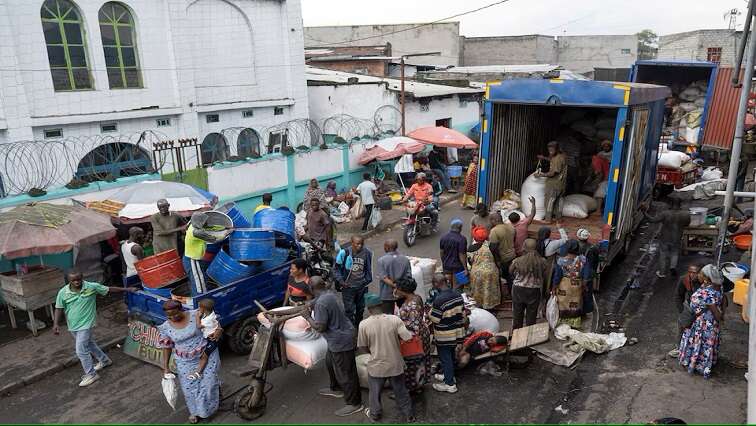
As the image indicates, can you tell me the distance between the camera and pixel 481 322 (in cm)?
685

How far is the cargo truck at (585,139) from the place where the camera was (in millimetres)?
7922

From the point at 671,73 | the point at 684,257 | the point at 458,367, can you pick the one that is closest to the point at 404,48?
the point at 671,73

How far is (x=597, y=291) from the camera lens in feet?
28.7

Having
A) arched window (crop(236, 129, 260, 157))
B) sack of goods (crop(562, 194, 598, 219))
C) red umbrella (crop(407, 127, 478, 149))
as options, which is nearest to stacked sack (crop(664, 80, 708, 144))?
red umbrella (crop(407, 127, 478, 149))

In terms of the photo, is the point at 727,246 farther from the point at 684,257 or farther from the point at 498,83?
the point at 498,83

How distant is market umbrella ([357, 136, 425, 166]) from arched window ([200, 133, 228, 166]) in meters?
4.19

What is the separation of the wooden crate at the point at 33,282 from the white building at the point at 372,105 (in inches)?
470

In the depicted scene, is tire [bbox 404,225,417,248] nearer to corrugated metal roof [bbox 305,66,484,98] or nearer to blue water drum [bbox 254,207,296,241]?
blue water drum [bbox 254,207,296,241]

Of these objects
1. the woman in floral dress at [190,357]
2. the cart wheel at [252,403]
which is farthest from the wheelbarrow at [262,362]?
the woman in floral dress at [190,357]

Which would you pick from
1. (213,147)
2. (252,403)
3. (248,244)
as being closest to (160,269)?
(248,244)

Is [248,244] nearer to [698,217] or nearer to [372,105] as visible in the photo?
[698,217]

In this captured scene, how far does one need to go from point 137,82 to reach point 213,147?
2.79 meters

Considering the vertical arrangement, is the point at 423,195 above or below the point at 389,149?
below

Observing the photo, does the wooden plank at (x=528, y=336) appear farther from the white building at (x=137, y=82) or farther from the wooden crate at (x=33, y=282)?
the white building at (x=137, y=82)
